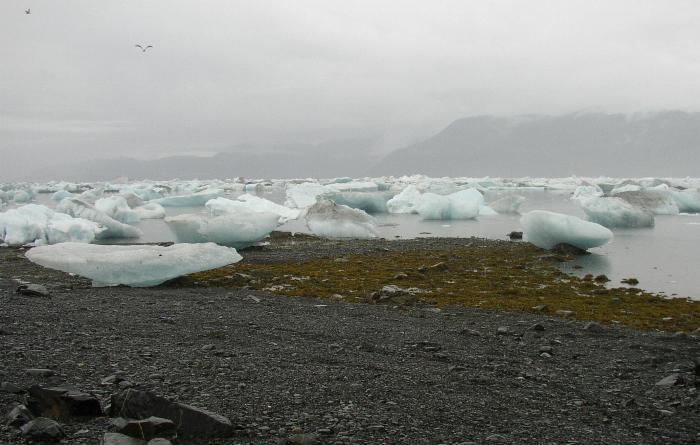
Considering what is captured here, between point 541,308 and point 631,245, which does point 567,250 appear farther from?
point 541,308

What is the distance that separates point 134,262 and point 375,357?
17.1 feet

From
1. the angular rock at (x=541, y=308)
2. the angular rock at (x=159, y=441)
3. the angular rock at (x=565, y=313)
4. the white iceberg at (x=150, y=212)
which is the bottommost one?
the angular rock at (x=565, y=313)

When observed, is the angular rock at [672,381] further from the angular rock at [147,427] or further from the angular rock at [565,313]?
the angular rock at [147,427]

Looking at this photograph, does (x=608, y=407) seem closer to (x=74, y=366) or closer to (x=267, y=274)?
(x=74, y=366)

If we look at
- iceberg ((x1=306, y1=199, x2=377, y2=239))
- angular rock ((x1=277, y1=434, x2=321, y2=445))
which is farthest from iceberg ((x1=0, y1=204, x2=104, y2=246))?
angular rock ((x1=277, y1=434, x2=321, y2=445))

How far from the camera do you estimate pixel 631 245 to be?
1677cm

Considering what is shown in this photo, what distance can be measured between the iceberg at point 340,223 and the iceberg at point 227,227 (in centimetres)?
→ 404

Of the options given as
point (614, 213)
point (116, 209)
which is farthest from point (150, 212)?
point (614, 213)

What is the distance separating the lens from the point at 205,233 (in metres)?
14.2

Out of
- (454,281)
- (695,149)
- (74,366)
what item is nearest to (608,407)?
(74,366)

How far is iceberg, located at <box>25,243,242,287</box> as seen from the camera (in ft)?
29.7

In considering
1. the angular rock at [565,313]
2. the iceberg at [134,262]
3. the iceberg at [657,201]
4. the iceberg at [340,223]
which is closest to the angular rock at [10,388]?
the iceberg at [134,262]

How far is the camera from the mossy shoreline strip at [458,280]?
27.2 ft

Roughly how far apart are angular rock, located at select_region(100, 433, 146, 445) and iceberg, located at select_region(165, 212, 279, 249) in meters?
11.0
